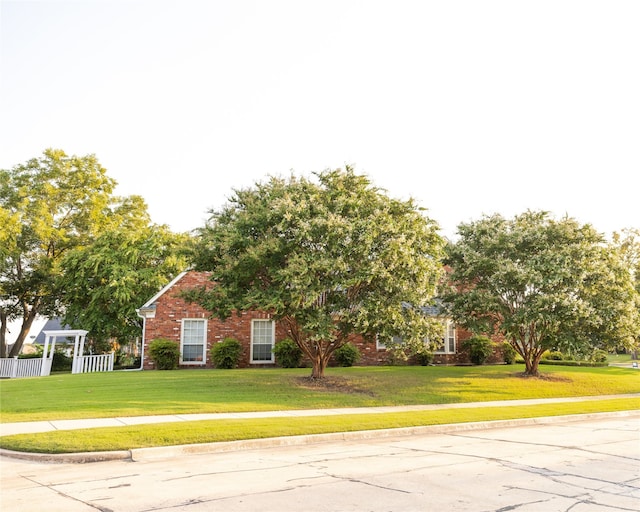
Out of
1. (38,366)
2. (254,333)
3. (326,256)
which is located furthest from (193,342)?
(326,256)

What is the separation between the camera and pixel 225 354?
2811 cm

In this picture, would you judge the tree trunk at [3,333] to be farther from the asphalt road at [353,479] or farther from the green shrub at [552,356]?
the green shrub at [552,356]

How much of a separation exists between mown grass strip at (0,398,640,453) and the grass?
2 cm

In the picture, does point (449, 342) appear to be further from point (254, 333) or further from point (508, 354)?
point (254, 333)

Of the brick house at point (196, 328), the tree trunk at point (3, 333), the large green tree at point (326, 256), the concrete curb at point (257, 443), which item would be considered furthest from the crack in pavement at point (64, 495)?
the tree trunk at point (3, 333)

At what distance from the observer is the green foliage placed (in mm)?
32875

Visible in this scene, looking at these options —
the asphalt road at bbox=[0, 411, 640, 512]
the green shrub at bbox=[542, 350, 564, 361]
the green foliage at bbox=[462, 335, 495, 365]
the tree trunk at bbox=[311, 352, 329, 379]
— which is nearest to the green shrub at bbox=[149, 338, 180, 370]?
the tree trunk at bbox=[311, 352, 329, 379]

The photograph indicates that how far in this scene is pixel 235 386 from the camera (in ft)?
66.0

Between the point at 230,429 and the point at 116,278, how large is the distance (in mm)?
23294

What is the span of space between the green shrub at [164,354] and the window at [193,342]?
0.99 meters

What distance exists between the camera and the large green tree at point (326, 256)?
18.2 meters

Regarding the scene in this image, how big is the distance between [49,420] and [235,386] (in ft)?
25.3

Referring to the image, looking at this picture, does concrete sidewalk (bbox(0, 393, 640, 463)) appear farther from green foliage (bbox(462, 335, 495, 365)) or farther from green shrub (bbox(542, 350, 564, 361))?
green shrub (bbox(542, 350, 564, 361))

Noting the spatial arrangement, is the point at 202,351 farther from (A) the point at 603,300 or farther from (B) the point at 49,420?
(A) the point at 603,300
